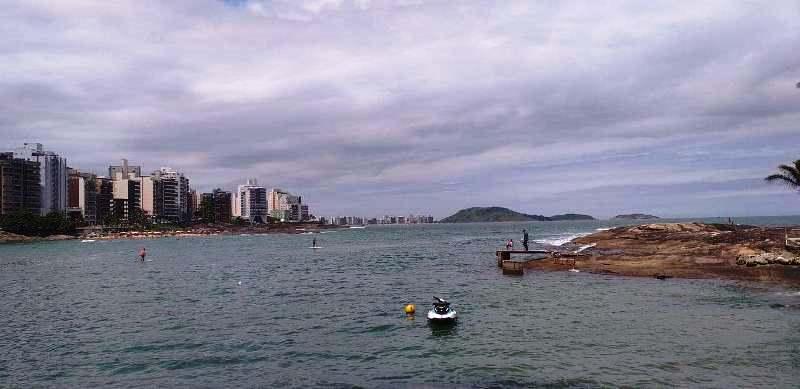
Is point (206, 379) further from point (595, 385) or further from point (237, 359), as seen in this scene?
point (595, 385)

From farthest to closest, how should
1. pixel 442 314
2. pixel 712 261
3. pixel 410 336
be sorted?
pixel 712 261
pixel 442 314
pixel 410 336

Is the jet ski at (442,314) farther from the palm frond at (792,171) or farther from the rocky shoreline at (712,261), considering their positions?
the palm frond at (792,171)

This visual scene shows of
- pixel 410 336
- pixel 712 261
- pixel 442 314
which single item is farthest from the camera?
pixel 712 261

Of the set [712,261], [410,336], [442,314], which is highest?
[712,261]

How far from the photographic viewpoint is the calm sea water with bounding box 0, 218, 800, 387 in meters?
21.8

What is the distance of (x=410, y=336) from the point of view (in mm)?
28938

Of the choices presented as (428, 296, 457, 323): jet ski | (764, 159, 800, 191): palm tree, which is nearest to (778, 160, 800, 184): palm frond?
(764, 159, 800, 191): palm tree

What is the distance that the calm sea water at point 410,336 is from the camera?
21.8 metres

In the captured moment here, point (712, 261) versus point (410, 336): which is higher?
point (712, 261)

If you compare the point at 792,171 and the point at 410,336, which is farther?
the point at 792,171

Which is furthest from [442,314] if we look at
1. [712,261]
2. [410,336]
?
[712,261]

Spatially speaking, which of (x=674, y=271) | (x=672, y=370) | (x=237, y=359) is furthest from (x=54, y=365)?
(x=674, y=271)

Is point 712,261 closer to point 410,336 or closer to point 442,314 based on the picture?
point 442,314

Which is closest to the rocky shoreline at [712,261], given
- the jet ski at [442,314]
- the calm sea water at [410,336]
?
the calm sea water at [410,336]
